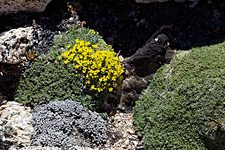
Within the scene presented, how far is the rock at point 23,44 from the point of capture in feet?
28.0

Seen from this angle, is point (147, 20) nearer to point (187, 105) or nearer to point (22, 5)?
point (187, 105)

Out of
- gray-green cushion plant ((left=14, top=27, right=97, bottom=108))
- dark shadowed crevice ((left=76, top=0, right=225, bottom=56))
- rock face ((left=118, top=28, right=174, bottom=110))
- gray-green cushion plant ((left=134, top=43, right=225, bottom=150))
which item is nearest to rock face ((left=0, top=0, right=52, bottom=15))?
dark shadowed crevice ((left=76, top=0, right=225, bottom=56))

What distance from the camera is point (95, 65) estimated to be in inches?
332

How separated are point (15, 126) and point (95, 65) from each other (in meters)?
1.67

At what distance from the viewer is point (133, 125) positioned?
27.9 ft

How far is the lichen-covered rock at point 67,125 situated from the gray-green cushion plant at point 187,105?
2.42 ft

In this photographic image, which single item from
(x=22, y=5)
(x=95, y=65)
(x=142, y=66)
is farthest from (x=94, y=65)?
(x=22, y=5)

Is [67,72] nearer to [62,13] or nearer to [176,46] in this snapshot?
[62,13]

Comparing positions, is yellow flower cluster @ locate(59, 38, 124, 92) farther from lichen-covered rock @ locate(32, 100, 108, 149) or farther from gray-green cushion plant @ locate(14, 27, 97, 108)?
lichen-covered rock @ locate(32, 100, 108, 149)

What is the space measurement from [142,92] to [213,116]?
160 cm

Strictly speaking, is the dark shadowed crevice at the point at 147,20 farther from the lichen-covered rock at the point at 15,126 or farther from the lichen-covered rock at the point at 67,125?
the lichen-covered rock at the point at 15,126

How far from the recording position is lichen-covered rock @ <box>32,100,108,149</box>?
780 centimetres

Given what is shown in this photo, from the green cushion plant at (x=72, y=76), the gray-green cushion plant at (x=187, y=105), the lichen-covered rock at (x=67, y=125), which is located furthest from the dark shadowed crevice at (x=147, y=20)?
the lichen-covered rock at (x=67, y=125)

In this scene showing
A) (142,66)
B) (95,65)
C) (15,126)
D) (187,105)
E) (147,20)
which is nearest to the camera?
(15,126)
